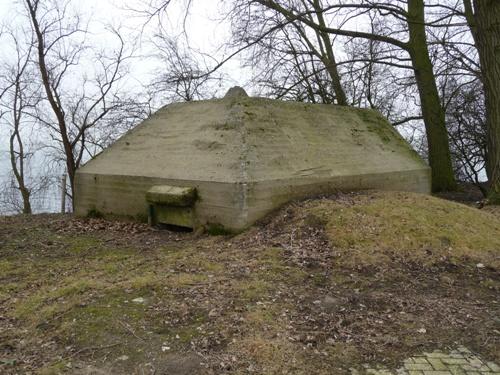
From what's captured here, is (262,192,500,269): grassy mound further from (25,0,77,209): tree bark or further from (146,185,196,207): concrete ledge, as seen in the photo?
(25,0,77,209): tree bark

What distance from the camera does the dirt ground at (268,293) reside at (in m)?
3.21

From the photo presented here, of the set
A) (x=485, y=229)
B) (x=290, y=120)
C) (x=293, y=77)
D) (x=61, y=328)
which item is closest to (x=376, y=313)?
(x=61, y=328)

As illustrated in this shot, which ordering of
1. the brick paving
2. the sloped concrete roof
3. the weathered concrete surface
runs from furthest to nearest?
the sloped concrete roof → the weathered concrete surface → the brick paving

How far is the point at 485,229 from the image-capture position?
241 inches

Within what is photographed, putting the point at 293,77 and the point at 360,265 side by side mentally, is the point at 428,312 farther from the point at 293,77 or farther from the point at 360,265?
the point at 293,77

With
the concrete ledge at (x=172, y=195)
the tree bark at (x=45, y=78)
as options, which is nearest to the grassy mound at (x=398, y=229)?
the concrete ledge at (x=172, y=195)

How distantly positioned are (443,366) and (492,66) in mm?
6810

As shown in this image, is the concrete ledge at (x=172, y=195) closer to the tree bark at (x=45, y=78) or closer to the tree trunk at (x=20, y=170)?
the tree bark at (x=45, y=78)

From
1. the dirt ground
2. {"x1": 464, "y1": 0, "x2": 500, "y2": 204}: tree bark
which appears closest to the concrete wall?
the dirt ground

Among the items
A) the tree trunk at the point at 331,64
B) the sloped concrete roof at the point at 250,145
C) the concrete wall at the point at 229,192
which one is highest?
the tree trunk at the point at 331,64

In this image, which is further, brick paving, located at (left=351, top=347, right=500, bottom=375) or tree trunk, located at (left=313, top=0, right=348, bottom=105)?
tree trunk, located at (left=313, top=0, right=348, bottom=105)

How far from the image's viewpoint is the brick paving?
297cm

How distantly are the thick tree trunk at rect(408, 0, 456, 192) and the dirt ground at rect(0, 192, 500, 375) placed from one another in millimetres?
4573

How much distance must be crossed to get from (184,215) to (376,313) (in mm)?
3680
